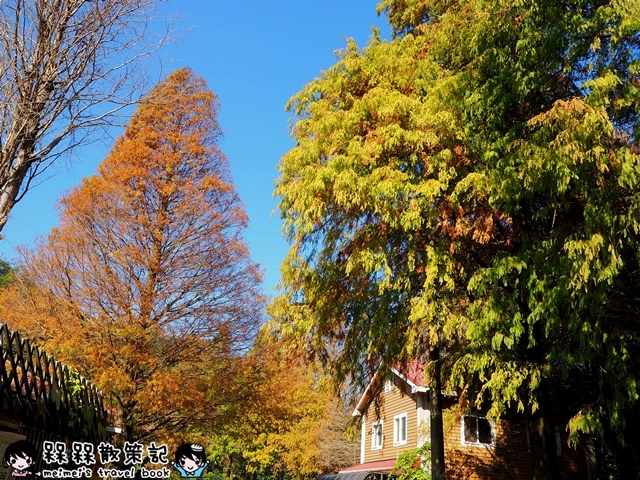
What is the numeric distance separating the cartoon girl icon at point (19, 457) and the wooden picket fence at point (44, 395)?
0.85 feet

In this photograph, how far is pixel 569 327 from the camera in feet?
27.5

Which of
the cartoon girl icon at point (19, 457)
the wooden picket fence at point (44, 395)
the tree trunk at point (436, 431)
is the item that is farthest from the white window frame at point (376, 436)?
the cartoon girl icon at point (19, 457)

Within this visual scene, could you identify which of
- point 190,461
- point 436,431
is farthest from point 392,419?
point 190,461

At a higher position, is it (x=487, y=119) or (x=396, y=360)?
(x=487, y=119)

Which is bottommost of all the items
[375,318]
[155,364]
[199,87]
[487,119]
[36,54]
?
[155,364]

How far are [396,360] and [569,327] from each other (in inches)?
145

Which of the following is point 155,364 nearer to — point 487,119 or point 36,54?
point 36,54

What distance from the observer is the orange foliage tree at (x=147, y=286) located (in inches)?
451

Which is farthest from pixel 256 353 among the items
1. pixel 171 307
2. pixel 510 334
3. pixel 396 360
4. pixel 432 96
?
pixel 432 96

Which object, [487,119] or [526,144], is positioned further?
[487,119]

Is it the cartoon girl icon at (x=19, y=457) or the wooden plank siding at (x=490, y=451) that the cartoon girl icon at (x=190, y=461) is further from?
the wooden plank siding at (x=490, y=451)

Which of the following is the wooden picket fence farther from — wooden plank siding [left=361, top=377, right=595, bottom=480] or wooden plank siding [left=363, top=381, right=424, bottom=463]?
wooden plank siding [left=363, top=381, right=424, bottom=463]

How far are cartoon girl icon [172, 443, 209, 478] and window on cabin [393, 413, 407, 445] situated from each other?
14971mm

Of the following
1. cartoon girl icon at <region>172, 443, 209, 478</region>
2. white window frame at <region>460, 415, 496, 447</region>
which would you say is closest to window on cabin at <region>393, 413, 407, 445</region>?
white window frame at <region>460, 415, 496, 447</region>
